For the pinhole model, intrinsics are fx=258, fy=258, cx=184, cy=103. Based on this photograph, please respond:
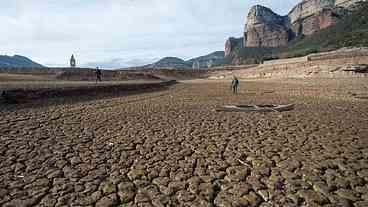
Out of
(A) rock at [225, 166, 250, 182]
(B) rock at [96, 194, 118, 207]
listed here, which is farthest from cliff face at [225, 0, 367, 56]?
(B) rock at [96, 194, 118, 207]

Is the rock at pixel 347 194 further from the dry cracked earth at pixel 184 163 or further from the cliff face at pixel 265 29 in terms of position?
the cliff face at pixel 265 29

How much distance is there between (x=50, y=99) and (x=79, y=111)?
4636 millimetres

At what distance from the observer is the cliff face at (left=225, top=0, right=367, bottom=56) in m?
127

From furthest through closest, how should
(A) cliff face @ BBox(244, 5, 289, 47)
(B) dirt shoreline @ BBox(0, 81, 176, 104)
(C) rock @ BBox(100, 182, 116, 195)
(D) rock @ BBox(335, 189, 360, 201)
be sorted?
(A) cliff face @ BBox(244, 5, 289, 47)
(B) dirt shoreline @ BBox(0, 81, 176, 104)
(C) rock @ BBox(100, 182, 116, 195)
(D) rock @ BBox(335, 189, 360, 201)

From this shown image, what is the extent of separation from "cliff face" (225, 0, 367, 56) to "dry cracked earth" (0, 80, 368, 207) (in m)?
135

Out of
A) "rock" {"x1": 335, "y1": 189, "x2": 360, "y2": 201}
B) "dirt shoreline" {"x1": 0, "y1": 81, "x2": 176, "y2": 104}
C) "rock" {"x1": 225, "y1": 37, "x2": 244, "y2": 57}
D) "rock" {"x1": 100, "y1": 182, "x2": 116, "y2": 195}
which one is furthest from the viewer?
"rock" {"x1": 225, "y1": 37, "x2": 244, "y2": 57}

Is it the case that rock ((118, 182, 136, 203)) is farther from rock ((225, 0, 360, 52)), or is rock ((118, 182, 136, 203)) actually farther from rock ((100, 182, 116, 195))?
rock ((225, 0, 360, 52))

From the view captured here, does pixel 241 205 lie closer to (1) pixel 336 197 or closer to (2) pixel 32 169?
(1) pixel 336 197

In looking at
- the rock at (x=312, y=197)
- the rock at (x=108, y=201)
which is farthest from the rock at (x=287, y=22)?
the rock at (x=108, y=201)

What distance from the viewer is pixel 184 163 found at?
5262mm

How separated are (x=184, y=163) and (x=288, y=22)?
187 metres

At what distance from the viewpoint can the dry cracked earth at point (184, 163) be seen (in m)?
3.94

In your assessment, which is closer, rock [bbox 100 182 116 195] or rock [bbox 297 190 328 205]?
rock [bbox 297 190 328 205]

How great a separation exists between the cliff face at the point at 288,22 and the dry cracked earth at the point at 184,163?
444 feet
